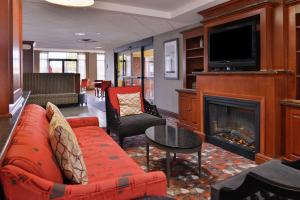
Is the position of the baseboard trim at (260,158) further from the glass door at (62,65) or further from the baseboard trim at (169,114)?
the glass door at (62,65)

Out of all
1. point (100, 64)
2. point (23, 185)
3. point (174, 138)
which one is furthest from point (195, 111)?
point (100, 64)

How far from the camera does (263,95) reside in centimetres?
313

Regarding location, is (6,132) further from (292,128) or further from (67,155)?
(292,128)

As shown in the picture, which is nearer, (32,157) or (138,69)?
(32,157)

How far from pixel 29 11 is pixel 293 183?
5.06 metres

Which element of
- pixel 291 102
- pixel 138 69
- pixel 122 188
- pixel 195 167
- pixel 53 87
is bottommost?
pixel 195 167

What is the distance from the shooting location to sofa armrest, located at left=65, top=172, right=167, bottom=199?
44.3 inches

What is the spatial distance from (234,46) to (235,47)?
3 centimetres

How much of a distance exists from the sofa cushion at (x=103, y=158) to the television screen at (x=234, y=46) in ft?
7.55

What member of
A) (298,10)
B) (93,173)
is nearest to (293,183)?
(93,173)

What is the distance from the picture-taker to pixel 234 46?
3736mm

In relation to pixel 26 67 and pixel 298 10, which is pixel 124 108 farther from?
pixel 26 67

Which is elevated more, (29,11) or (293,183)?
(29,11)

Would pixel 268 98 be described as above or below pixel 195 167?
above
